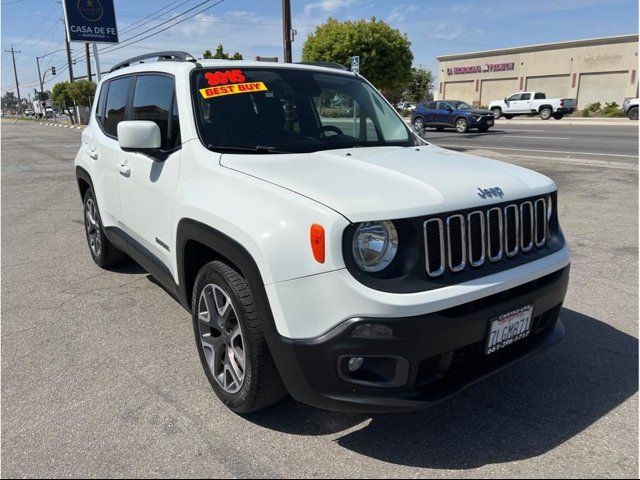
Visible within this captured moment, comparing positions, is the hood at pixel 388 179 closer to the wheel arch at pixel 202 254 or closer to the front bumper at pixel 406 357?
the wheel arch at pixel 202 254

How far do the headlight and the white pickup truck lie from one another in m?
33.6

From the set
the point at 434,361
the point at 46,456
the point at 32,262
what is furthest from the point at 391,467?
the point at 32,262

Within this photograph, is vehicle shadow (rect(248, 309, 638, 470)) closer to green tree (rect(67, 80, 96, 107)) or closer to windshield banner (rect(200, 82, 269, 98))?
windshield banner (rect(200, 82, 269, 98))

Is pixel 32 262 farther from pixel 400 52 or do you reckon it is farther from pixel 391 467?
pixel 400 52

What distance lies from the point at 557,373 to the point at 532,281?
3.02 ft

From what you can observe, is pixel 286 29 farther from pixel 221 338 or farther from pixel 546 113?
pixel 546 113

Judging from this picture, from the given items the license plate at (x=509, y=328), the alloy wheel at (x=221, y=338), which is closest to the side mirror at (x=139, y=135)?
the alloy wheel at (x=221, y=338)

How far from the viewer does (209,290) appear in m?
2.81

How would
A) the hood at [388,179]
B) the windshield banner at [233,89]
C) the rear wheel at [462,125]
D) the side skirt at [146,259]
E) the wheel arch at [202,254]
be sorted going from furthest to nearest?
1. the rear wheel at [462,125]
2. the side skirt at [146,259]
3. the windshield banner at [233,89]
4. the wheel arch at [202,254]
5. the hood at [388,179]

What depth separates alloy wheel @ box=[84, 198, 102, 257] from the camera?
16.6 feet

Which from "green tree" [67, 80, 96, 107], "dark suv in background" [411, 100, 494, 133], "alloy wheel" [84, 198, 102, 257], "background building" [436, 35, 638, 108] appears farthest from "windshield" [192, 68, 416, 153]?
"background building" [436, 35, 638, 108]

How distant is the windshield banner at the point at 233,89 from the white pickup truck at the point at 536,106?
3252 cm

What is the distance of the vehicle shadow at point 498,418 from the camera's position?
248cm

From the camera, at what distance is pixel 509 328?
8.19ft
